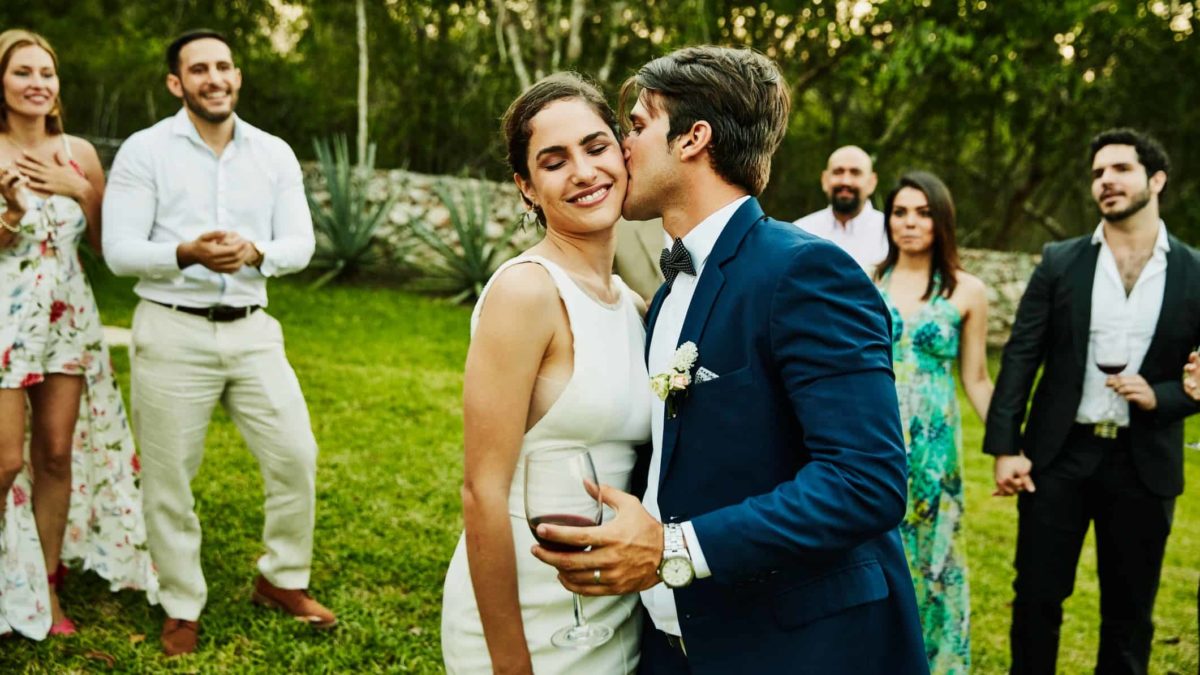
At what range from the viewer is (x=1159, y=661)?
4.96 metres

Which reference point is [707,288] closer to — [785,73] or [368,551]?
[368,551]

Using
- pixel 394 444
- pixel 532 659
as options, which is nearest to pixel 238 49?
pixel 394 444

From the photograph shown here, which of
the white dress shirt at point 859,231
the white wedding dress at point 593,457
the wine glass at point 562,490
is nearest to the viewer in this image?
the wine glass at point 562,490

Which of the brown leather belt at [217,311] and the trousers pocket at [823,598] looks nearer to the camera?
the trousers pocket at [823,598]

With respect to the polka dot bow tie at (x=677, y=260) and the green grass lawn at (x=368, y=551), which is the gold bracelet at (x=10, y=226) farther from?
the polka dot bow tie at (x=677, y=260)

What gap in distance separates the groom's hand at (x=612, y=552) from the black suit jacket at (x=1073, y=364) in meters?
2.87

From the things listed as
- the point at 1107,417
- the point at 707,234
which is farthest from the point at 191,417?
the point at 1107,417

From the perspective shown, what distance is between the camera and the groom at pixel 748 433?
1.62m

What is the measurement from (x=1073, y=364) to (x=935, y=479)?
0.77 metres

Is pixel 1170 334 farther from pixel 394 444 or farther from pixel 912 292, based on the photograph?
pixel 394 444

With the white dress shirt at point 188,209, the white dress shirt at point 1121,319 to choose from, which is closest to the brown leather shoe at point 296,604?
the white dress shirt at point 188,209

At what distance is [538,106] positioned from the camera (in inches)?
86.5

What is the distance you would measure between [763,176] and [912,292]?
2.83m

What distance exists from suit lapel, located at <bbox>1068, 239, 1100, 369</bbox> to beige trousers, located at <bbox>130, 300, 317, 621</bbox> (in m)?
3.26
